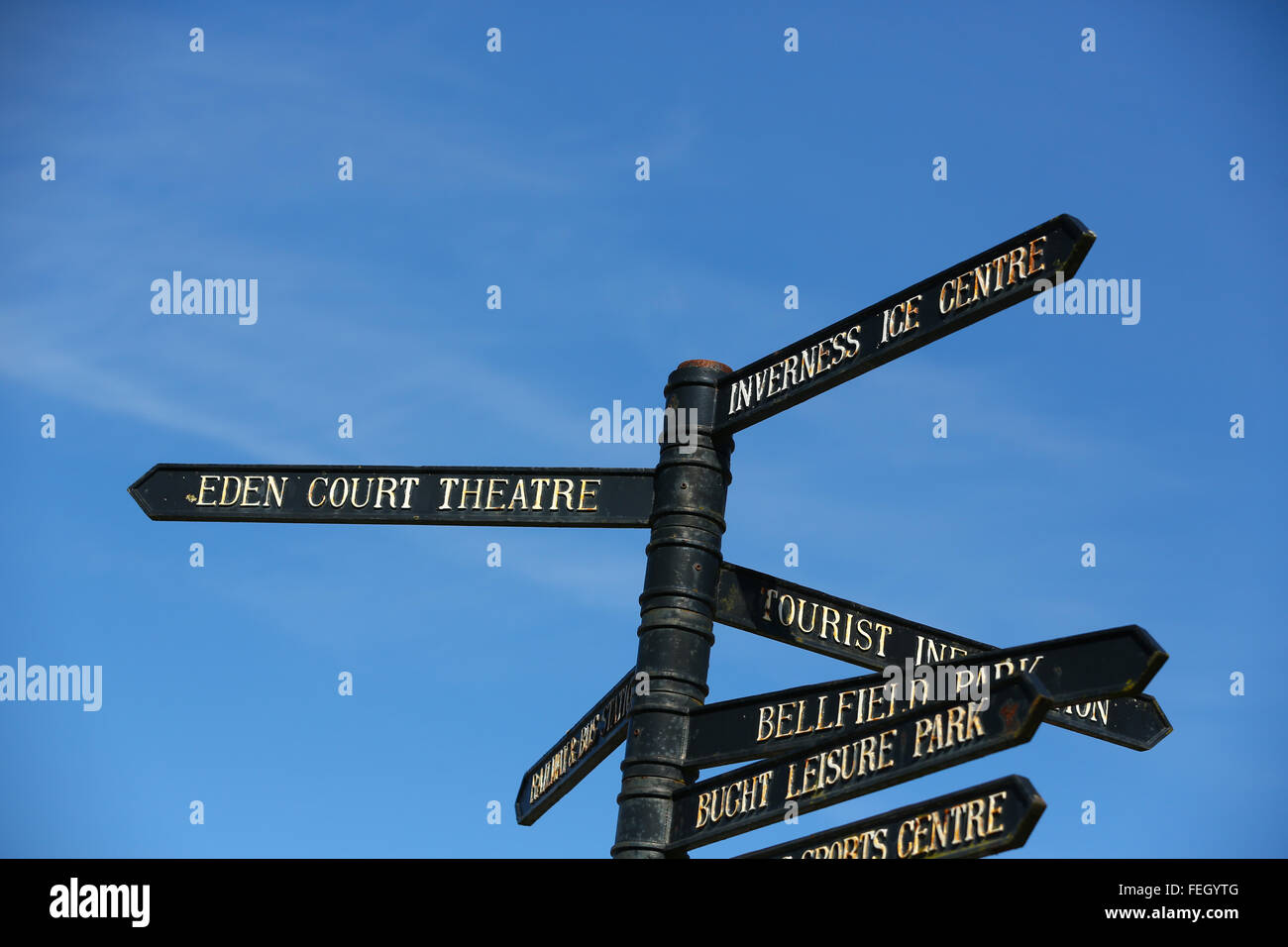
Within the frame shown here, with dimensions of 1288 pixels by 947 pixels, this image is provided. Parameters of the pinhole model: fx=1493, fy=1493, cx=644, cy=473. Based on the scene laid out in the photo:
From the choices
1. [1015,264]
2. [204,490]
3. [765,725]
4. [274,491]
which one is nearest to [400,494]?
[274,491]

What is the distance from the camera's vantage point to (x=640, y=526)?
734 cm

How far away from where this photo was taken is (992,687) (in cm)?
532

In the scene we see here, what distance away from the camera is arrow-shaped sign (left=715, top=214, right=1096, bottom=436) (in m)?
6.07

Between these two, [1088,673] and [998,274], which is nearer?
[1088,673]

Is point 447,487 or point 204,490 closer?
point 447,487

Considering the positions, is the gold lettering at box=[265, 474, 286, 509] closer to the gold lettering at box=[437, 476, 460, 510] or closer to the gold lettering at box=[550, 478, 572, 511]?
the gold lettering at box=[437, 476, 460, 510]

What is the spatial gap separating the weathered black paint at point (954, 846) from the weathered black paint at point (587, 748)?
4.54 feet

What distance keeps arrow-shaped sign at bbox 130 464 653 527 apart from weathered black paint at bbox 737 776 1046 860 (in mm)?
2083

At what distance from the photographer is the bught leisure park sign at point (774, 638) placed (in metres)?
5.39

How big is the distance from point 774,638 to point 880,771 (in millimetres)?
1419

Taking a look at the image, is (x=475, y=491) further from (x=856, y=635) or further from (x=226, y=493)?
(x=856, y=635)
